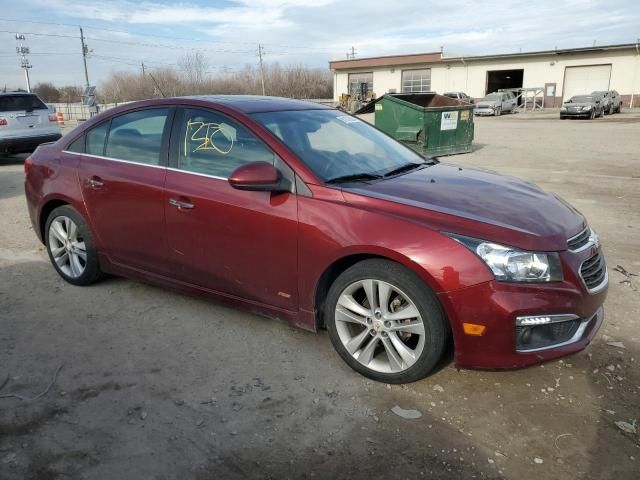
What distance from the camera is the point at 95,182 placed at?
13.8 feet

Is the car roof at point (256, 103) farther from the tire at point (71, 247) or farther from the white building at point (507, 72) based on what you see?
the white building at point (507, 72)

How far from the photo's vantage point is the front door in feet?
10.8

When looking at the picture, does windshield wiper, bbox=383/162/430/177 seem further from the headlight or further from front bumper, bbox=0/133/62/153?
front bumper, bbox=0/133/62/153

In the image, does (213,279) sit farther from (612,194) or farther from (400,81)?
(400,81)

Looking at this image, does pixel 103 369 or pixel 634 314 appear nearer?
pixel 103 369

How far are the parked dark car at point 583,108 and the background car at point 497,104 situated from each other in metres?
5.78

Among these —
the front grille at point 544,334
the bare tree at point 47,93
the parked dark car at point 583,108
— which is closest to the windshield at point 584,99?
the parked dark car at point 583,108

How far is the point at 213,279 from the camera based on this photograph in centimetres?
368

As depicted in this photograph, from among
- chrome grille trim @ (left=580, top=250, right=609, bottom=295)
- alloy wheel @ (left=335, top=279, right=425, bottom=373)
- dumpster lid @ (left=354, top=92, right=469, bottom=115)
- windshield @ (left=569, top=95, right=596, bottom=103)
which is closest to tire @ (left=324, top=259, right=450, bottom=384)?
alloy wheel @ (left=335, top=279, right=425, bottom=373)

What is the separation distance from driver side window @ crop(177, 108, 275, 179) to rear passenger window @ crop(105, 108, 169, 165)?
0.23 meters

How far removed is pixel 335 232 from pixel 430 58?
166 ft

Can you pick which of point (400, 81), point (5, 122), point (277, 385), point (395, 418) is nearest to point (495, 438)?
point (395, 418)

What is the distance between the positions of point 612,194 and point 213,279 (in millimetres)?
7259

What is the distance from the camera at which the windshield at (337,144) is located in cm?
344
